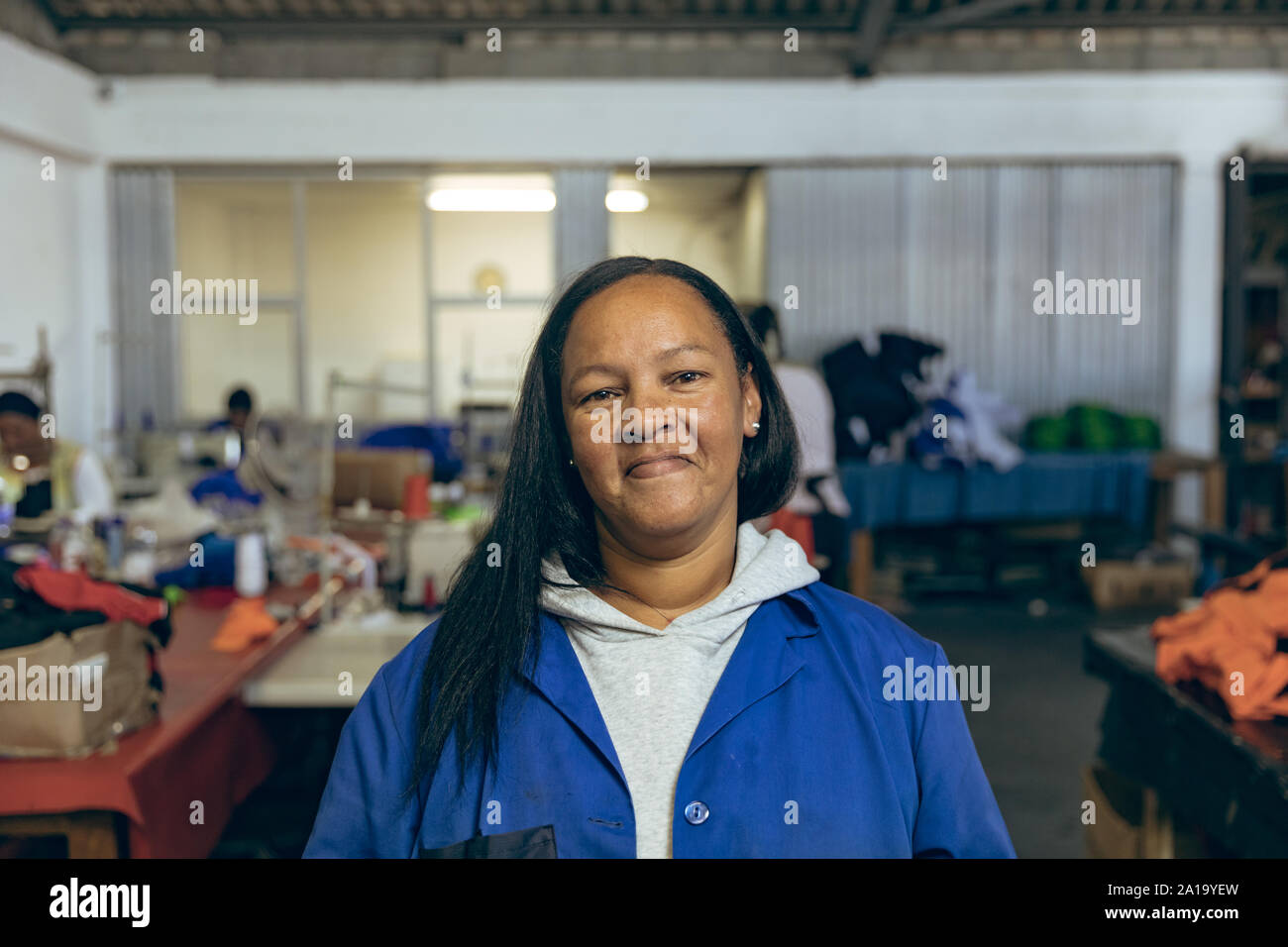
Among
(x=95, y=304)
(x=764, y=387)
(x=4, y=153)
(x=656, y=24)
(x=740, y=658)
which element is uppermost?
(x=656, y=24)

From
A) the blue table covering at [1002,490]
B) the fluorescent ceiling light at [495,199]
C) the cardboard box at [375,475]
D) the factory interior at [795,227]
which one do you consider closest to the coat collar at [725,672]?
the cardboard box at [375,475]

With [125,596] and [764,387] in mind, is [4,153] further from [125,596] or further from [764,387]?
[764,387]

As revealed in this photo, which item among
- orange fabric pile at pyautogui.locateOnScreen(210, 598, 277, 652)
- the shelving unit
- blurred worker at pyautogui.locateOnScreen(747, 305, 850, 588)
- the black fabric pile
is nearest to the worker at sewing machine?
orange fabric pile at pyautogui.locateOnScreen(210, 598, 277, 652)

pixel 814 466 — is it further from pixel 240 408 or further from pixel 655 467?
pixel 240 408

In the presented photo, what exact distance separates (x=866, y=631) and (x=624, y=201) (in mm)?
6613

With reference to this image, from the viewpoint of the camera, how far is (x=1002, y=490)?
6023mm

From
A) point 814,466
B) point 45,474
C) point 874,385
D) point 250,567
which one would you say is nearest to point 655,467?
point 250,567

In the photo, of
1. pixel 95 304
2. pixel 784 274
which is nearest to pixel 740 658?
pixel 784 274

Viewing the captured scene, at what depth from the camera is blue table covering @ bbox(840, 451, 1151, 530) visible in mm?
5820

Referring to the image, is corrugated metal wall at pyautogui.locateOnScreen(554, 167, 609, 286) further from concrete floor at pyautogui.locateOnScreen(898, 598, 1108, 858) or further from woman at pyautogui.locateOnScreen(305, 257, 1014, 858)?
woman at pyautogui.locateOnScreen(305, 257, 1014, 858)

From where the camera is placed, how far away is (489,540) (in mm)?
1213

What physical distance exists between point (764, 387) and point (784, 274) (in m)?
5.94

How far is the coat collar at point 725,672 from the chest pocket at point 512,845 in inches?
4.2

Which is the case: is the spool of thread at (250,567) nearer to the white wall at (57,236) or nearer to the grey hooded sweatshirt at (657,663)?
the grey hooded sweatshirt at (657,663)
